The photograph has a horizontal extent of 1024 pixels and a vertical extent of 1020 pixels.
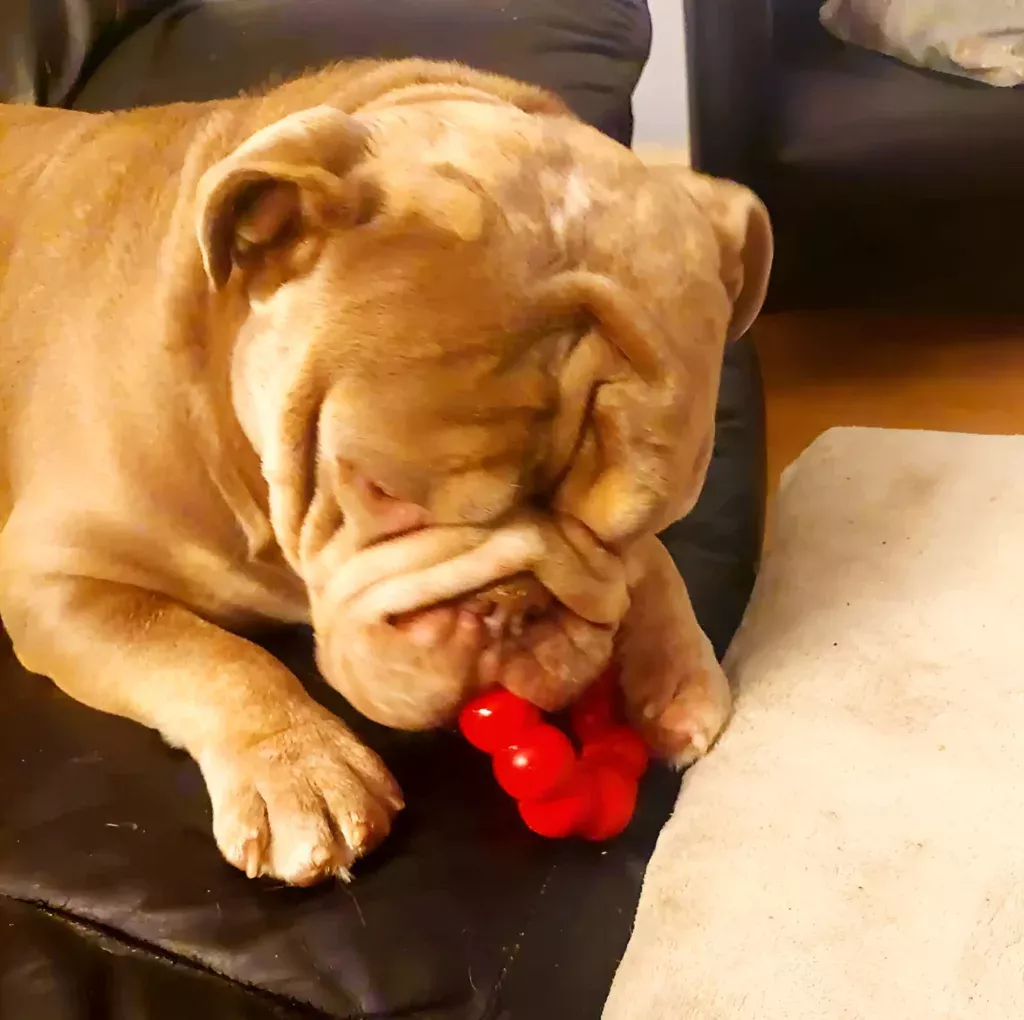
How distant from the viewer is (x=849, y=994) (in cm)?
91

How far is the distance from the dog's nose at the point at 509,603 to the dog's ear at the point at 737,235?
316 mm

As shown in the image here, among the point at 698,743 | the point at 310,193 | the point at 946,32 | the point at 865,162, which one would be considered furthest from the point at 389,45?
the point at 698,743

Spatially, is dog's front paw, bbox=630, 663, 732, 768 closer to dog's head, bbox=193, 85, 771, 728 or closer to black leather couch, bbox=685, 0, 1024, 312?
dog's head, bbox=193, 85, 771, 728

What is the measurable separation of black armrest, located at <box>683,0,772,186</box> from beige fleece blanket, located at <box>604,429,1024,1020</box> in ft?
2.42

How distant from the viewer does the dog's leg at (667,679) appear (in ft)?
3.63

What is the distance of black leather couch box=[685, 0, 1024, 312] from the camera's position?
6.31 ft

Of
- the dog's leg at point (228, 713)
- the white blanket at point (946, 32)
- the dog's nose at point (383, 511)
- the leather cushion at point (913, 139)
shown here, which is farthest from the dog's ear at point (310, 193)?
the white blanket at point (946, 32)

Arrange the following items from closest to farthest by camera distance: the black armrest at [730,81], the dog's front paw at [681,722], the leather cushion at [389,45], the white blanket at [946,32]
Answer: the dog's front paw at [681,722] < the leather cushion at [389,45] < the black armrest at [730,81] < the white blanket at [946,32]

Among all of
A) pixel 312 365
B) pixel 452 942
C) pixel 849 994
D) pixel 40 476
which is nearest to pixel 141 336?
pixel 40 476

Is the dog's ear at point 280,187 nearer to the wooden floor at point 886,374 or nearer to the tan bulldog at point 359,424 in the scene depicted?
the tan bulldog at point 359,424

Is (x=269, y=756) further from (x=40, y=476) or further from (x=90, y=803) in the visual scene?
(x=40, y=476)

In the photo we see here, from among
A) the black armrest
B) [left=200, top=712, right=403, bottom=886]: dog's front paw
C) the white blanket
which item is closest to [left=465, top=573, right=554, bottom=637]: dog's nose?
[left=200, top=712, right=403, bottom=886]: dog's front paw

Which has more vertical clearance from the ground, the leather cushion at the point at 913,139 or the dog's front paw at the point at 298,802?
the dog's front paw at the point at 298,802

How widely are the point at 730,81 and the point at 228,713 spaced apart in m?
1.34
